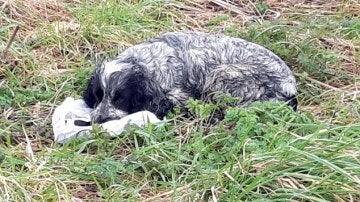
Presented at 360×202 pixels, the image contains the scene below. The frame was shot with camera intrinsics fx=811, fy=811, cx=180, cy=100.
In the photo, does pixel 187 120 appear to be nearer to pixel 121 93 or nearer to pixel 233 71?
pixel 121 93

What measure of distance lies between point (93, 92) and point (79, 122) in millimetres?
312

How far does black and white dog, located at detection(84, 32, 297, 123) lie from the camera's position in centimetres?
499

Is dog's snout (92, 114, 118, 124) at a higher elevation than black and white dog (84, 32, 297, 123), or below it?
below

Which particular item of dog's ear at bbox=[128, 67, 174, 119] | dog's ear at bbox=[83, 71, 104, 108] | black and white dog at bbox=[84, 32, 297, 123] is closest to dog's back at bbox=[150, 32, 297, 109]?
black and white dog at bbox=[84, 32, 297, 123]

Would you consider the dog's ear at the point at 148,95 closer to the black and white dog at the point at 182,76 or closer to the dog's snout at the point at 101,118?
the black and white dog at the point at 182,76

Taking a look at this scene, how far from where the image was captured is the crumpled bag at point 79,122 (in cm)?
464

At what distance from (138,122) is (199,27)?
221 centimetres

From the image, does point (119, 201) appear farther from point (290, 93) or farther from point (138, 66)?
point (290, 93)

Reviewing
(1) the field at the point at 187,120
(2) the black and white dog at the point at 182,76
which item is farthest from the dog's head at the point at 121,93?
(1) the field at the point at 187,120

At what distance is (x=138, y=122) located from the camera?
4.76 meters

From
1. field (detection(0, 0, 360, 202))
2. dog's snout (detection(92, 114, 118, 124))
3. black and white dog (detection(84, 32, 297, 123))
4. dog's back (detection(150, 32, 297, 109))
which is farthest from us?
dog's back (detection(150, 32, 297, 109))

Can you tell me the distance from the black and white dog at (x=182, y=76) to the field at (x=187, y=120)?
0.24 metres

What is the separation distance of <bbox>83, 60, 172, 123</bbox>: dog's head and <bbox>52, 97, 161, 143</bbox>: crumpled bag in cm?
9

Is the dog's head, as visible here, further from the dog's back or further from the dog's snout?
the dog's back
